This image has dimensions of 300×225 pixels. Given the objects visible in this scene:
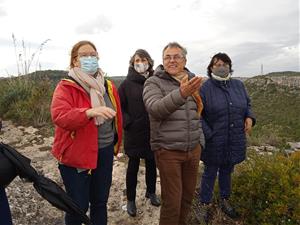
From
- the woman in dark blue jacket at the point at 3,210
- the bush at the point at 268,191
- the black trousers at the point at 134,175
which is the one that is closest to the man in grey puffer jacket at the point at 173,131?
the black trousers at the point at 134,175

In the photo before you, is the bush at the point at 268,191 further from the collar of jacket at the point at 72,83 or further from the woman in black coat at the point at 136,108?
the collar of jacket at the point at 72,83

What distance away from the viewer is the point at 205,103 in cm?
372

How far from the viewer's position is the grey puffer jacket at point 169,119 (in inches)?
125

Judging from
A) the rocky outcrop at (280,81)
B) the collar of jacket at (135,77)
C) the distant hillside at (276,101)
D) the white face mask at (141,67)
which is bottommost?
the distant hillside at (276,101)

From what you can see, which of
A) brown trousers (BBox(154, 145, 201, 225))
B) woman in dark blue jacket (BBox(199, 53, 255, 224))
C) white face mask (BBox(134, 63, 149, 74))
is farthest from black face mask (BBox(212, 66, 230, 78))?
brown trousers (BBox(154, 145, 201, 225))

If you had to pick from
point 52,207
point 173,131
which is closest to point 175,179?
point 173,131

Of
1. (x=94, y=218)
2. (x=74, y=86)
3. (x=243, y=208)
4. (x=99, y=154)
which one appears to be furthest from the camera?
(x=243, y=208)

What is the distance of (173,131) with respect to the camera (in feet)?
10.4

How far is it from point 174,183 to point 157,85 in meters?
0.91

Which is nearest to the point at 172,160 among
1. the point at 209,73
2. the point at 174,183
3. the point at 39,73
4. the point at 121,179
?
the point at 174,183

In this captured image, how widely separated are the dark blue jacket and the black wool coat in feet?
2.13

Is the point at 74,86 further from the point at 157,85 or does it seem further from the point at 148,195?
the point at 148,195

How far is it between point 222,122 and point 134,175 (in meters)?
1.18

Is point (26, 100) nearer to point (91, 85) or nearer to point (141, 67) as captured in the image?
point (141, 67)
